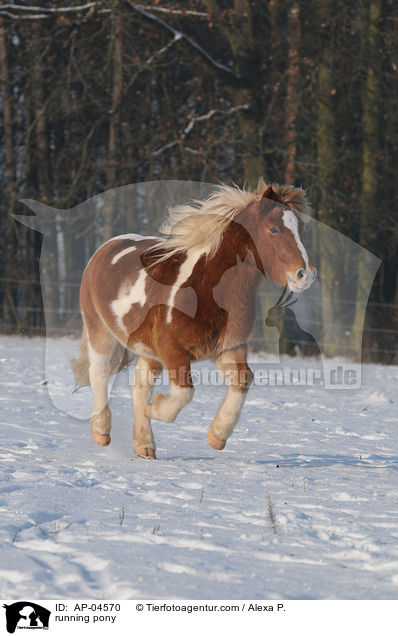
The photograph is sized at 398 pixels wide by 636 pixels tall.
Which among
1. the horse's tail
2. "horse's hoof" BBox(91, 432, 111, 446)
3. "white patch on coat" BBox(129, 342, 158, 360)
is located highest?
"white patch on coat" BBox(129, 342, 158, 360)

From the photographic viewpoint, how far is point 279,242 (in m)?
4.60

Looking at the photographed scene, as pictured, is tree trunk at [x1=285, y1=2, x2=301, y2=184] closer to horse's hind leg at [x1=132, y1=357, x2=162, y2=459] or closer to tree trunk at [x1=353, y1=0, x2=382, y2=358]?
tree trunk at [x1=353, y1=0, x2=382, y2=358]

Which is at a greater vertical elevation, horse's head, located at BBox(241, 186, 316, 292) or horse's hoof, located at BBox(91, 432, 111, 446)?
horse's head, located at BBox(241, 186, 316, 292)

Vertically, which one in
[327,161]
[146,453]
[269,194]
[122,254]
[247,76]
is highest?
[247,76]

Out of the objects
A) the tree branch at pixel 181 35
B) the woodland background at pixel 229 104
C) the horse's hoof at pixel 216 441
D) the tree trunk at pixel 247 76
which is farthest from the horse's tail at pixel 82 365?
the tree branch at pixel 181 35

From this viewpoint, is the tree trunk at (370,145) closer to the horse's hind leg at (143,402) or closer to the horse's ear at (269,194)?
the horse's hind leg at (143,402)

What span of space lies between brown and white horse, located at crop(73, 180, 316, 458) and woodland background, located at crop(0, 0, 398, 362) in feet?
26.9

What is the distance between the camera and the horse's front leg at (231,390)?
16.1 ft

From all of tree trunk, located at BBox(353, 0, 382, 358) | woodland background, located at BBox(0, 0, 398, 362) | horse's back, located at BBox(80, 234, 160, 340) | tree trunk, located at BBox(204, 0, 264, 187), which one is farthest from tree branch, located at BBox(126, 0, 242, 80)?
horse's back, located at BBox(80, 234, 160, 340)

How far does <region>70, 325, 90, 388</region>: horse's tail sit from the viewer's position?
6.08 metres
